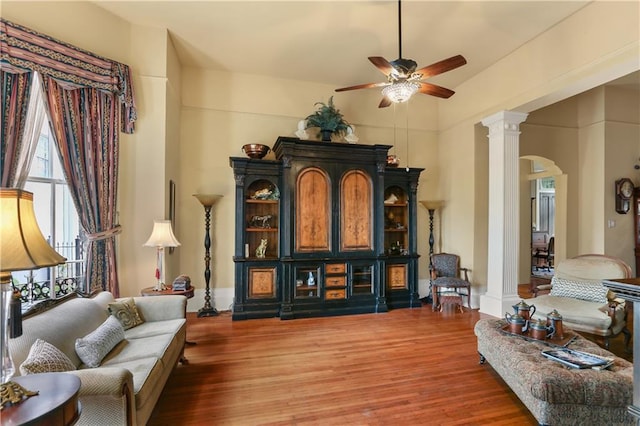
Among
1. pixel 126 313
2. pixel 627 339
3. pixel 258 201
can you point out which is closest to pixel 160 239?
pixel 126 313

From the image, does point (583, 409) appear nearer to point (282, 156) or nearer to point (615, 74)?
point (615, 74)

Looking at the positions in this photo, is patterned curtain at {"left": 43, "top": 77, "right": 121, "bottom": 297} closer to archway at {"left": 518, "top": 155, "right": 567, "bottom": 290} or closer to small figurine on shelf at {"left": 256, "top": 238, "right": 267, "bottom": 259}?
small figurine on shelf at {"left": 256, "top": 238, "right": 267, "bottom": 259}

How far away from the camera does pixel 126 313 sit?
112 inches

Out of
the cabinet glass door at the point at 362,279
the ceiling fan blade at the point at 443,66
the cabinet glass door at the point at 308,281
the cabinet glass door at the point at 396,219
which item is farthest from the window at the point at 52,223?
the cabinet glass door at the point at 396,219

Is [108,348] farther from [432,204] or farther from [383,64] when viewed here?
[432,204]

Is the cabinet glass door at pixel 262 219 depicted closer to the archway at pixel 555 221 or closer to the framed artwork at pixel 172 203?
the framed artwork at pixel 172 203

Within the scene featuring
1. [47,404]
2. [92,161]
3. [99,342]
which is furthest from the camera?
[92,161]

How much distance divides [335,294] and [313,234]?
101 centimetres

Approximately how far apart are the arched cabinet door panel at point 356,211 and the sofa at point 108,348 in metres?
2.61

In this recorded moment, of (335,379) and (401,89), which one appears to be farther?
(401,89)

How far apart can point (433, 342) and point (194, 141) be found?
4.51 metres

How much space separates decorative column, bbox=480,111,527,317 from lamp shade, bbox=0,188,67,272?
514 cm

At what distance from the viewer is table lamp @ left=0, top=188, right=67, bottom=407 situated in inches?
51.4

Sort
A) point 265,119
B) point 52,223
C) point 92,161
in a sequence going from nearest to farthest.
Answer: point 52,223 < point 92,161 < point 265,119
